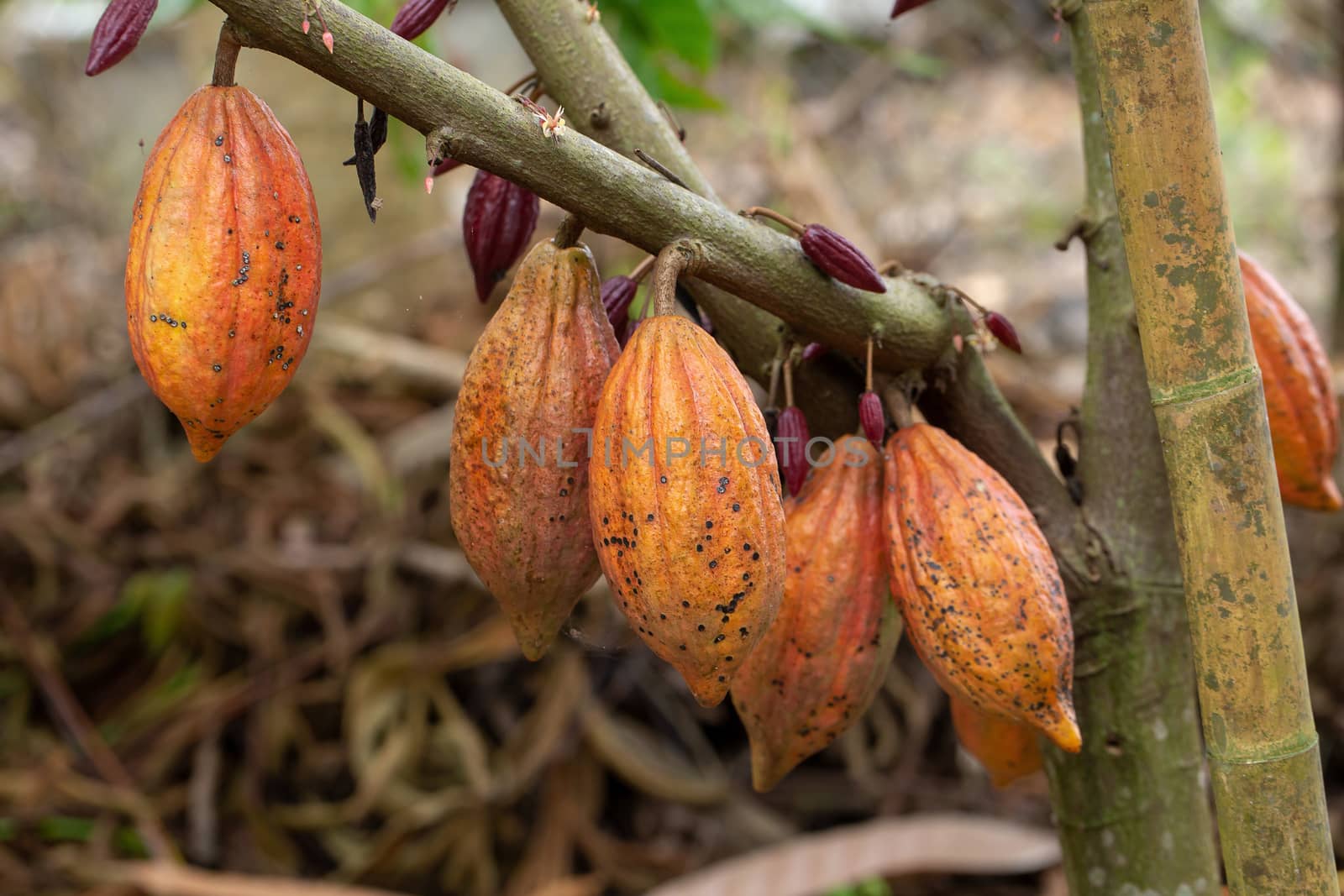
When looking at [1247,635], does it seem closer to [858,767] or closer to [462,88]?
[462,88]

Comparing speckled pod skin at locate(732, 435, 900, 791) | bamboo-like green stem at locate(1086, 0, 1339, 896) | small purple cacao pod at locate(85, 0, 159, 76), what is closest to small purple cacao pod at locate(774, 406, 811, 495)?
speckled pod skin at locate(732, 435, 900, 791)

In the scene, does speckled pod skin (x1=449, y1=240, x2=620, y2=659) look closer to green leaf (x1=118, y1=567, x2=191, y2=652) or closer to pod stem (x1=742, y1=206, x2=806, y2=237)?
pod stem (x1=742, y1=206, x2=806, y2=237)

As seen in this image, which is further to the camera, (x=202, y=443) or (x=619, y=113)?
(x=619, y=113)

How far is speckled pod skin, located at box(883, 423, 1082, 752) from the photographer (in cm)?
78

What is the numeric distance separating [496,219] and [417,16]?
6.7 inches

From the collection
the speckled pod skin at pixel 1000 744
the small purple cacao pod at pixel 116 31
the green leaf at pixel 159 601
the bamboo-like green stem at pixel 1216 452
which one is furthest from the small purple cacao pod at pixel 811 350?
the green leaf at pixel 159 601

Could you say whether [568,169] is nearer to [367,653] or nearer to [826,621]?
[826,621]

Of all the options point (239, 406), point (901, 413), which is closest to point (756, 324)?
point (901, 413)

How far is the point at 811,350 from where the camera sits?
0.90 metres

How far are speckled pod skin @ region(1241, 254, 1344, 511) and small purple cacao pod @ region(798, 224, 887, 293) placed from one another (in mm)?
413

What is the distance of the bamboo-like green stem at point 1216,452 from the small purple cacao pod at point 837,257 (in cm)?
17

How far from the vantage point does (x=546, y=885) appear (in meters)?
2.14

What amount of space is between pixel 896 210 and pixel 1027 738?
3.88 m

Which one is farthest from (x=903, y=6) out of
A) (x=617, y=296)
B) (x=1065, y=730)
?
(x=1065, y=730)
